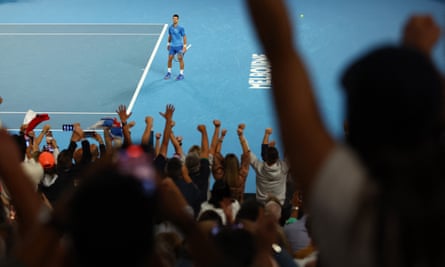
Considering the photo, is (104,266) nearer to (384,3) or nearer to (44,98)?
(44,98)

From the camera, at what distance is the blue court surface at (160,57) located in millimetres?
12438

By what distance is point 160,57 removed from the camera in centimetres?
1504

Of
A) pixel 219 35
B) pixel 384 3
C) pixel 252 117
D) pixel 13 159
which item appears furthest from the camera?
pixel 384 3

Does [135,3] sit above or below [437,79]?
above

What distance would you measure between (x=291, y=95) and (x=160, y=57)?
1394 cm

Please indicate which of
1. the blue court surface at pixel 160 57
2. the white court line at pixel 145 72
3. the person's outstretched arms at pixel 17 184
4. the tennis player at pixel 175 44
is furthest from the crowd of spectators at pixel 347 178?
the tennis player at pixel 175 44

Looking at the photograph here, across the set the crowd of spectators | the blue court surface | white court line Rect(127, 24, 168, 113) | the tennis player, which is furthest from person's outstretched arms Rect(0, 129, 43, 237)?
the tennis player

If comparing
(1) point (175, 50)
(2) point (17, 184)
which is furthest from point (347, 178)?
(1) point (175, 50)

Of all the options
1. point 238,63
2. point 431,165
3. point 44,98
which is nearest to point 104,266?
point 431,165

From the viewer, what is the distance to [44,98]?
13086 millimetres

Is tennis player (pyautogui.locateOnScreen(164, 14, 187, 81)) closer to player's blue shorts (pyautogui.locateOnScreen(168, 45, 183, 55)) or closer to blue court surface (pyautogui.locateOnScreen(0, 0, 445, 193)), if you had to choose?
player's blue shorts (pyautogui.locateOnScreen(168, 45, 183, 55))

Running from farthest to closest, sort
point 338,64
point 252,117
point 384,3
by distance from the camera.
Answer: point 384,3 < point 338,64 < point 252,117

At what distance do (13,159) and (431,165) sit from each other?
3.56 feet

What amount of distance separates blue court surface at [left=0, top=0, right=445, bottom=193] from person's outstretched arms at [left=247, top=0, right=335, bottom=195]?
8.64 metres
